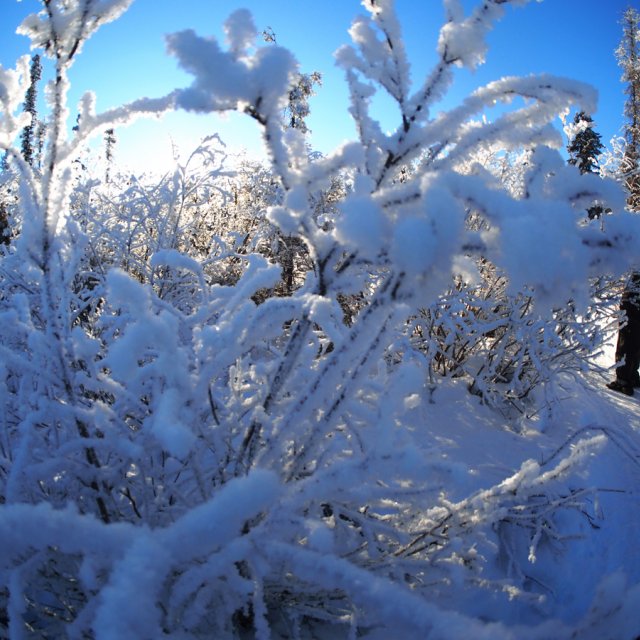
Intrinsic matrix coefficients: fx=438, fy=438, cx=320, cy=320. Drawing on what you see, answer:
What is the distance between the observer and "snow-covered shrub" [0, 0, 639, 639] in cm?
86

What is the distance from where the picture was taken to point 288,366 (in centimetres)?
132

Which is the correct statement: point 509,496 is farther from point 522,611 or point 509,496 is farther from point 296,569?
point 522,611

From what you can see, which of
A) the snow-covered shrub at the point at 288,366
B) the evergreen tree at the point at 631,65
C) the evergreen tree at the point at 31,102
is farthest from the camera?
the evergreen tree at the point at 31,102

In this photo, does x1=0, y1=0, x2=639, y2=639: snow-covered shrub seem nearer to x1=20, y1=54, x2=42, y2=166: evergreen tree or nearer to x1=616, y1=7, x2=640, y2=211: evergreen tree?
Answer: x1=616, y1=7, x2=640, y2=211: evergreen tree

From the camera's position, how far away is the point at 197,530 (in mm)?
864

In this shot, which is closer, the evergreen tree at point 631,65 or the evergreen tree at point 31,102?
the evergreen tree at point 631,65

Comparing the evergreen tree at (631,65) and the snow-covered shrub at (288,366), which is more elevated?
the evergreen tree at (631,65)

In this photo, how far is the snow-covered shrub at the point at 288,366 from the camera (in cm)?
86

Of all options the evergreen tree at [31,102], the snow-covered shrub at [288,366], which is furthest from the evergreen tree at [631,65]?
the evergreen tree at [31,102]

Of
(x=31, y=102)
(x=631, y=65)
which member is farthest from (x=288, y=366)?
(x=31, y=102)

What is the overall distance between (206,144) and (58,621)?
510cm

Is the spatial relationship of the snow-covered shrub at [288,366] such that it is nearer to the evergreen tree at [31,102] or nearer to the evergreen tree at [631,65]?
the evergreen tree at [631,65]

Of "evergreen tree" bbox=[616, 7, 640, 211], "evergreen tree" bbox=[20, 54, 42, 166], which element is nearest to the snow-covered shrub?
"evergreen tree" bbox=[616, 7, 640, 211]

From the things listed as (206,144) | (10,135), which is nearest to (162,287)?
(206,144)
